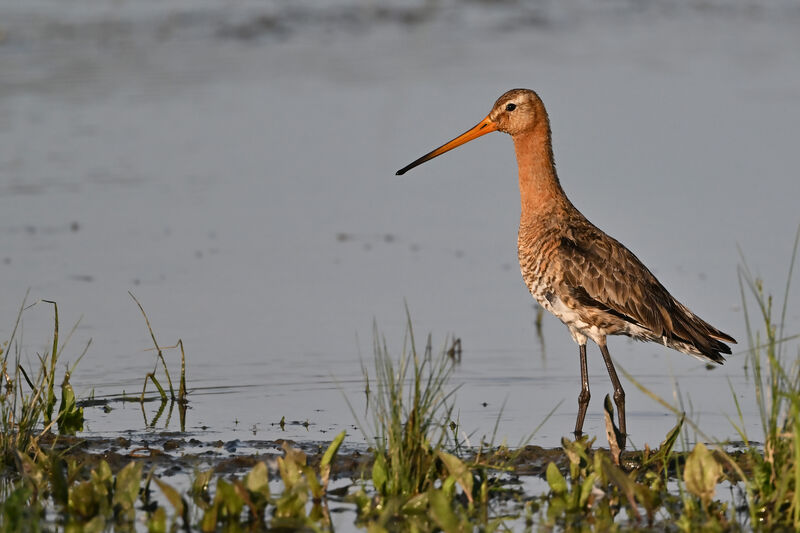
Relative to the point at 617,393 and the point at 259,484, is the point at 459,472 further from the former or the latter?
the point at 617,393

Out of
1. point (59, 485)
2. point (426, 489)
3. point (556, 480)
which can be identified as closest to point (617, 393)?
point (556, 480)

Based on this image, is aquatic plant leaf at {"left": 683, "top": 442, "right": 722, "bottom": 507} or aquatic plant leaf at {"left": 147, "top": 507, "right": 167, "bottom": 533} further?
aquatic plant leaf at {"left": 683, "top": 442, "right": 722, "bottom": 507}

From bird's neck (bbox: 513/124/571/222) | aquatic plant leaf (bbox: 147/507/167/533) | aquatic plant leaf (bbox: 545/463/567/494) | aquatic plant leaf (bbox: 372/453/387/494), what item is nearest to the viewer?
aquatic plant leaf (bbox: 147/507/167/533)

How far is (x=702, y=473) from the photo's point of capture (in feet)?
17.2

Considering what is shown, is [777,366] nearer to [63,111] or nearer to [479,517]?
[479,517]

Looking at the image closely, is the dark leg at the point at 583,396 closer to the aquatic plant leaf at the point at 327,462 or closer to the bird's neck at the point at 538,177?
the bird's neck at the point at 538,177

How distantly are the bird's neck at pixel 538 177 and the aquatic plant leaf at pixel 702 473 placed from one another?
262 cm

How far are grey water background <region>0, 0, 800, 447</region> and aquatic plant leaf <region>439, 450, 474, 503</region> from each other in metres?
1.41

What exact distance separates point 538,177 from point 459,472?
2.81 m

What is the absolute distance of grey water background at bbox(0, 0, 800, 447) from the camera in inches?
316

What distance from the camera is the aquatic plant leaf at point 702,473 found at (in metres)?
5.22

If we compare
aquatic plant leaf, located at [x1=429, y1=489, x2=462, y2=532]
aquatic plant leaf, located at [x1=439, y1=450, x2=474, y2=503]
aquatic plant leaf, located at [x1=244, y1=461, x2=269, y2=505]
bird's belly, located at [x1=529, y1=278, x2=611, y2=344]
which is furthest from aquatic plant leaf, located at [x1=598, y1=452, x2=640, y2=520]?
bird's belly, located at [x1=529, y1=278, x2=611, y2=344]

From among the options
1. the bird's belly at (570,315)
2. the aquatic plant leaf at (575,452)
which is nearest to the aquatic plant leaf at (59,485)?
the aquatic plant leaf at (575,452)

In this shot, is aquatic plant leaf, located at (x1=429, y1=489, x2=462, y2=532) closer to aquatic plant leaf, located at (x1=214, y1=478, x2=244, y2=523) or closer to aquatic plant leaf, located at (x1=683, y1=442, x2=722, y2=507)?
aquatic plant leaf, located at (x1=214, y1=478, x2=244, y2=523)
